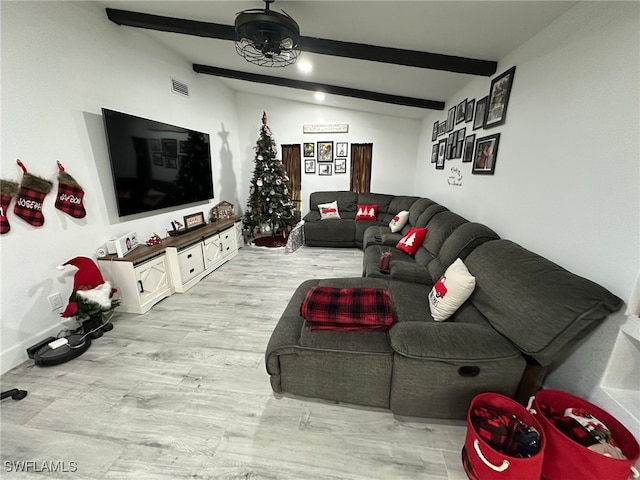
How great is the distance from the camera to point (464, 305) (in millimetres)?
1743

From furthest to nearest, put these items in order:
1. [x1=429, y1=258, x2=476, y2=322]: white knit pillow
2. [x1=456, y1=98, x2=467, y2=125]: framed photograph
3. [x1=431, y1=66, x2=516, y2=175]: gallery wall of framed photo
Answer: [x1=456, y1=98, x2=467, y2=125]: framed photograph → [x1=431, y1=66, x2=516, y2=175]: gallery wall of framed photo → [x1=429, y1=258, x2=476, y2=322]: white knit pillow

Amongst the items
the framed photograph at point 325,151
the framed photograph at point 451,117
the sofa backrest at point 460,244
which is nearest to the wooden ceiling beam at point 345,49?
the framed photograph at point 451,117

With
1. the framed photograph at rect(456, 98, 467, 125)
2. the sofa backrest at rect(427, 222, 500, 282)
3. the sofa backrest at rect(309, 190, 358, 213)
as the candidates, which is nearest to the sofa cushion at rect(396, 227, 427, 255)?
the sofa backrest at rect(427, 222, 500, 282)

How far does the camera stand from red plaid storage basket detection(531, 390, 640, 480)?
0.91 m

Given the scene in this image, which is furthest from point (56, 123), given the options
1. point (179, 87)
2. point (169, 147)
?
point (179, 87)

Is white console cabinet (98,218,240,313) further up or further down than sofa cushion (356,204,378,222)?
further down

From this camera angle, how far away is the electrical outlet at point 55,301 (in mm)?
2084

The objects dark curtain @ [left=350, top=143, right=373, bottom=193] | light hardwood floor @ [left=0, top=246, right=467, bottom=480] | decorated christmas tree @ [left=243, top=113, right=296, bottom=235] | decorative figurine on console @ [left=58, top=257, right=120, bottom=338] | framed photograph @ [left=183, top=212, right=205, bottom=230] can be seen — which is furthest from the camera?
dark curtain @ [left=350, top=143, right=373, bottom=193]

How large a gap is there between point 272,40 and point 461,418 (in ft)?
9.47

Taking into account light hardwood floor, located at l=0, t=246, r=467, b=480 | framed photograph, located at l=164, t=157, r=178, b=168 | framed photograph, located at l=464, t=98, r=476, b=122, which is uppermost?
framed photograph, located at l=464, t=98, r=476, b=122

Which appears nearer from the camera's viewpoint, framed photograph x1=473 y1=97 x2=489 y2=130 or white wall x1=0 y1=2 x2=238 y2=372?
white wall x1=0 y1=2 x2=238 y2=372

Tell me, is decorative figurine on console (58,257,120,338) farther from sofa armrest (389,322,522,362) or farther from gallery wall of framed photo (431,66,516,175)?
gallery wall of framed photo (431,66,516,175)

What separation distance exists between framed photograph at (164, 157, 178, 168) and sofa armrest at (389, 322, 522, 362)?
318 centimetres

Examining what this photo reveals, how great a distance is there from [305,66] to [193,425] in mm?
3682
